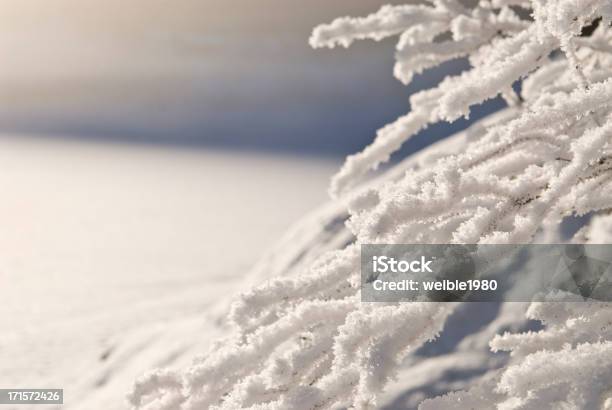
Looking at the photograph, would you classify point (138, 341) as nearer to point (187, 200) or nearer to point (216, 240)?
point (216, 240)

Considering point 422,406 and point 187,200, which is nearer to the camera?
point 422,406

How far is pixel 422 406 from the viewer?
137cm

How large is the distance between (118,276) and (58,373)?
251 inches

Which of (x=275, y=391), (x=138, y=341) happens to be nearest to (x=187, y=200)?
(x=138, y=341)

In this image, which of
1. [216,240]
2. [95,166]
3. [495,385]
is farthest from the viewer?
[95,166]

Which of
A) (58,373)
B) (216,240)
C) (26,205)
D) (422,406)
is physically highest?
(26,205)

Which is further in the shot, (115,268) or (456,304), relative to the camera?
(115,268)
